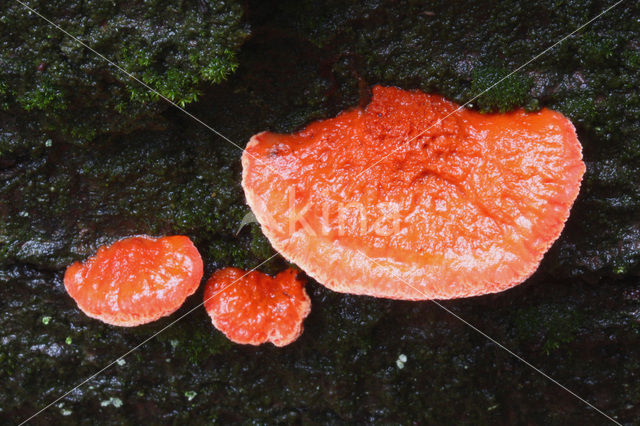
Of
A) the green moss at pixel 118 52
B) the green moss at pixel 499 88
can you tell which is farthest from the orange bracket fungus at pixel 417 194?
the green moss at pixel 118 52

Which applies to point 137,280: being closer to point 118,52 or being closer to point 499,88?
point 118,52

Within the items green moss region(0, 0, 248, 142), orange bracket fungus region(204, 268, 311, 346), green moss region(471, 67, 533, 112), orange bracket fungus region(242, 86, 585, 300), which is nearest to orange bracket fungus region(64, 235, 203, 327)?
orange bracket fungus region(204, 268, 311, 346)

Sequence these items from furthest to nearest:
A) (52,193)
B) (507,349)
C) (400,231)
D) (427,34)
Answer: (507,349), (52,193), (427,34), (400,231)

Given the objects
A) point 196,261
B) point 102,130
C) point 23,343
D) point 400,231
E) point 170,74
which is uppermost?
point 170,74

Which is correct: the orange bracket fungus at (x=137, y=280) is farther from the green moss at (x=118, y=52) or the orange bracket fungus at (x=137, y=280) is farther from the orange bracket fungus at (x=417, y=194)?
the green moss at (x=118, y=52)

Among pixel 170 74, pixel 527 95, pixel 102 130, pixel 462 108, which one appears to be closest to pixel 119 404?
pixel 102 130

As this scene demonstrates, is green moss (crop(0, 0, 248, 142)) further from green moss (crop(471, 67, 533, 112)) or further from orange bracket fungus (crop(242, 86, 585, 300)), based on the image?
green moss (crop(471, 67, 533, 112))

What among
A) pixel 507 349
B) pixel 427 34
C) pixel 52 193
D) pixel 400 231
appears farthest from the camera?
pixel 507 349

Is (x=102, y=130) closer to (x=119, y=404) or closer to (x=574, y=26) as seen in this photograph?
(x=119, y=404)
